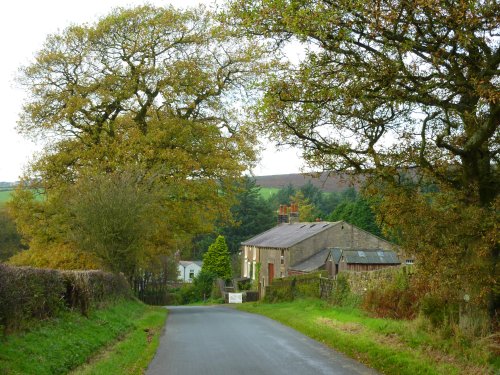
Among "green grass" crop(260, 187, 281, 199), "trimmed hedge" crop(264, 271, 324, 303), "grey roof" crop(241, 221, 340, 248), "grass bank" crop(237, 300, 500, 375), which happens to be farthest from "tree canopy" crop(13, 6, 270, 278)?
"green grass" crop(260, 187, 281, 199)

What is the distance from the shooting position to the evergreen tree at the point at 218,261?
74.2 metres

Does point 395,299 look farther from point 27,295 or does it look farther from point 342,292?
point 27,295

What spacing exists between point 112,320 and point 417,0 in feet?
45.7

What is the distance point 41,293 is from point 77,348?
1.77 m

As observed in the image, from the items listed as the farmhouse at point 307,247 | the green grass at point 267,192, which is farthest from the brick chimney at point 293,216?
the green grass at point 267,192

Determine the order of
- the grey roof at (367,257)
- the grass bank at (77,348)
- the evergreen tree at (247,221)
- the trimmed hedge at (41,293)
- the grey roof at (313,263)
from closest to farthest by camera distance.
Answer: the grass bank at (77,348)
the trimmed hedge at (41,293)
the grey roof at (367,257)
the grey roof at (313,263)
the evergreen tree at (247,221)

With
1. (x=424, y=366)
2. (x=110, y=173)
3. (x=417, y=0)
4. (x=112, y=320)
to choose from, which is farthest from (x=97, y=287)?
(x=417, y=0)

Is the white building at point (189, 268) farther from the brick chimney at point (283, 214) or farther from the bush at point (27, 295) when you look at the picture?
the bush at point (27, 295)

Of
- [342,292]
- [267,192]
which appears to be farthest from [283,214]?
[267,192]

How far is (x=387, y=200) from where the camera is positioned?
44.2ft

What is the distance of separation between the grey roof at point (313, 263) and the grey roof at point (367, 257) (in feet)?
25.4

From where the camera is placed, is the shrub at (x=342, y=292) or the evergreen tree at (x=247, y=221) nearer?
the shrub at (x=342, y=292)

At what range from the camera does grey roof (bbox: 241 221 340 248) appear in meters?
52.9

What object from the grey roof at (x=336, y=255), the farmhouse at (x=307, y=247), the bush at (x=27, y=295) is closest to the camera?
the bush at (x=27, y=295)
